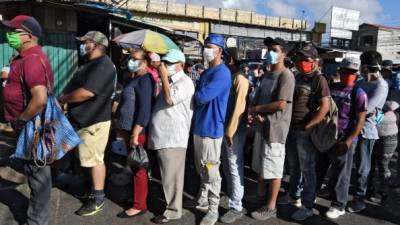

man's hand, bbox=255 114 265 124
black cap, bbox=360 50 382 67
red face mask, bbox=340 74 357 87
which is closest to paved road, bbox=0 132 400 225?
man's hand, bbox=255 114 265 124

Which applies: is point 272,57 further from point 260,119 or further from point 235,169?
point 235,169

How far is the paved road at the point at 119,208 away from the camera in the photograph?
4.14 meters

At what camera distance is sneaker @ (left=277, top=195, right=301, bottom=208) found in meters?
4.67

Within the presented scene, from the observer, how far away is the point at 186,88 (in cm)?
398

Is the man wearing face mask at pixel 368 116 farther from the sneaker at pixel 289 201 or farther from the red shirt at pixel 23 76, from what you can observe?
the red shirt at pixel 23 76

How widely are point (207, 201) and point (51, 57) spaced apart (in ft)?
23.4

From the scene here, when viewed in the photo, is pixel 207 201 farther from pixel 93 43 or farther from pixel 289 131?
pixel 93 43

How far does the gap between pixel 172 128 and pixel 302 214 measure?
5.49 feet

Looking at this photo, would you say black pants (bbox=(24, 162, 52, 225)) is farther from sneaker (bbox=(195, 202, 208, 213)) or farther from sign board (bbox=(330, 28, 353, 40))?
sign board (bbox=(330, 28, 353, 40))

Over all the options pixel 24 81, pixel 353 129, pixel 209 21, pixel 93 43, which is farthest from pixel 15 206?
pixel 209 21

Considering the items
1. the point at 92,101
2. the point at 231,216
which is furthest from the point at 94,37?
the point at 231,216

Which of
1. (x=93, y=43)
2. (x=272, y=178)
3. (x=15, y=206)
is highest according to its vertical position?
(x=93, y=43)

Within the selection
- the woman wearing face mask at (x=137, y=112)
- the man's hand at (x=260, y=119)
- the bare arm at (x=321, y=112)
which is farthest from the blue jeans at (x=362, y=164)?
the woman wearing face mask at (x=137, y=112)

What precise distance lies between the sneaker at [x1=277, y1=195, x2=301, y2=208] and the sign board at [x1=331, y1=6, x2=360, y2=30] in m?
36.2
